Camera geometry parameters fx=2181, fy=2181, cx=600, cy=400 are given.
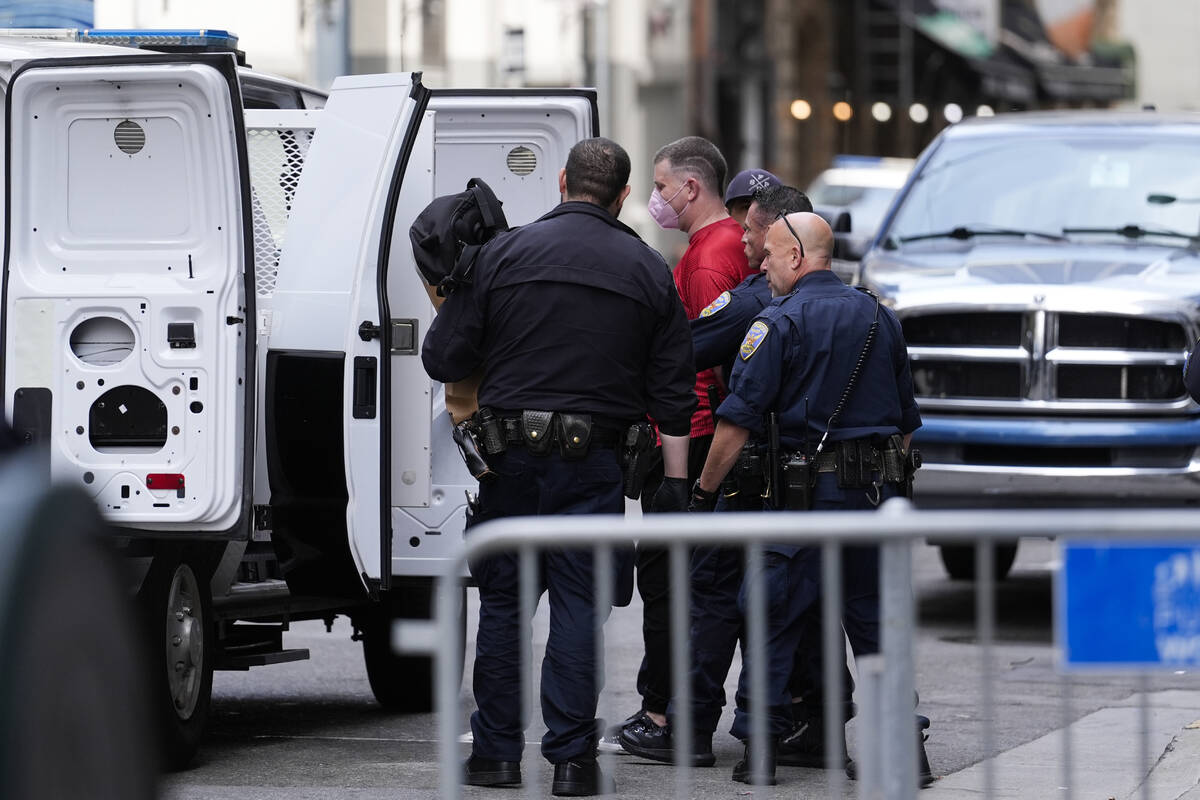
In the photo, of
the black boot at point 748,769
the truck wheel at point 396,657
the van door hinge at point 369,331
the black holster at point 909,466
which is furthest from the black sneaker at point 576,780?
the truck wheel at point 396,657

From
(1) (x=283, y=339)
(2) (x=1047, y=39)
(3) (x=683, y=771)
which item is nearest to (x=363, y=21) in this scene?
(2) (x=1047, y=39)

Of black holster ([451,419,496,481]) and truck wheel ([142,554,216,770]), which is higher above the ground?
black holster ([451,419,496,481])

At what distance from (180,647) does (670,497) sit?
1.65 m

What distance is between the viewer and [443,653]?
4027 millimetres

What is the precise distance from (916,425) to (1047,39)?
4160cm

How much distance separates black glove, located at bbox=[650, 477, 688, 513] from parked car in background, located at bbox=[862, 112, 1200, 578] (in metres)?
3.51

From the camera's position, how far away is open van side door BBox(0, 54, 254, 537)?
6793mm

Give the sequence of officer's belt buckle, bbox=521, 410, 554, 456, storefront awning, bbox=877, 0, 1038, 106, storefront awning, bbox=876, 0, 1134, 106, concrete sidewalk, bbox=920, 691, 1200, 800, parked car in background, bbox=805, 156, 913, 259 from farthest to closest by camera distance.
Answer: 1. storefront awning, bbox=876, 0, 1134, 106
2. storefront awning, bbox=877, 0, 1038, 106
3. parked car in background, bbox=805, 156, 913, 259
4. officer's belt buckle, bbox=521, 410, 554, 456
5. concrete sidewalk, bbox=920, 691, 1200, 800

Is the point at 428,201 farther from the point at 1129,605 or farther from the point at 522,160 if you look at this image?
the point at 1129,605

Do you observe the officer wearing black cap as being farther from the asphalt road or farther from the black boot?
the black boot

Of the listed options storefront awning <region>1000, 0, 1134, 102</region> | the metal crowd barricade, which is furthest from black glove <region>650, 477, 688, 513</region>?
storefront awning <region>1000, 0, 1134, 102</region>

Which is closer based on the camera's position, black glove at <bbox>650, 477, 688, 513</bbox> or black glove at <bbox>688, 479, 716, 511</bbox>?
black glove at <bbox>650, 477, 688, 513</bbox>

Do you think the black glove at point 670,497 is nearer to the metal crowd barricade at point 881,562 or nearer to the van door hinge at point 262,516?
the van door hinge at point 262,516

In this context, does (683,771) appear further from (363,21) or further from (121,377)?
(363,21)
